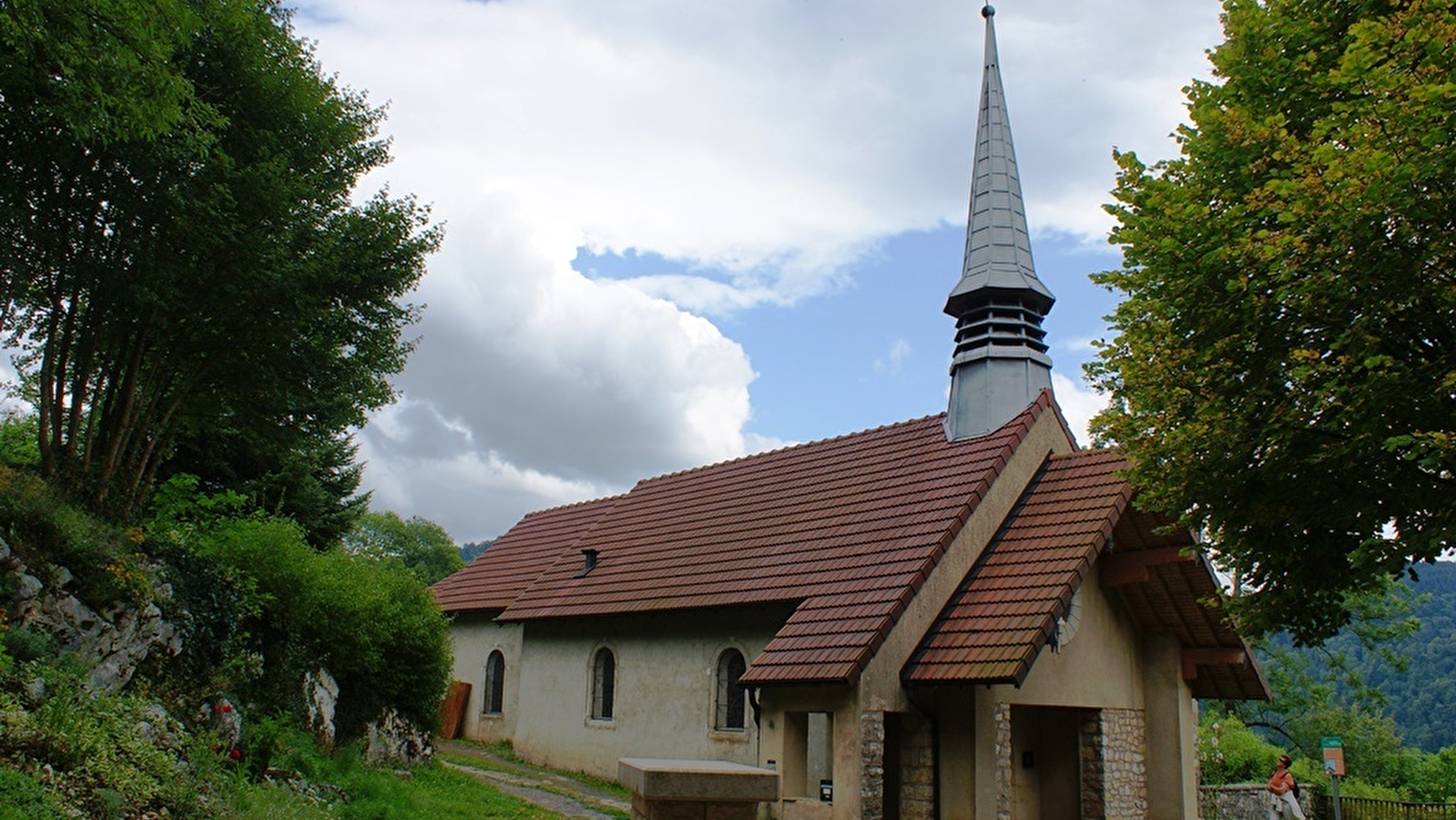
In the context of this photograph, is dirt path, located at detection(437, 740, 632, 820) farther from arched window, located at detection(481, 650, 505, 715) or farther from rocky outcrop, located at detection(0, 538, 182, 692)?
rocky outcrop, located at detection(0, 538, 182, 692)

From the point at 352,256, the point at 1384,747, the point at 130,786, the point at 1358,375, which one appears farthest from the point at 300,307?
the point at 1384,747

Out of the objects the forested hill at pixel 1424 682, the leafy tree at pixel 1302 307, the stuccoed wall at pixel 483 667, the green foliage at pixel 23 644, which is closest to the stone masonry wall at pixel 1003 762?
the leafy tree at pixel 1302 307

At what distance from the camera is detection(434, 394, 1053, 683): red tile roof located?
15469 mm

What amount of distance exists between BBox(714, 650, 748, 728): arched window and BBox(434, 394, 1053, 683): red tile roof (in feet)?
3.64

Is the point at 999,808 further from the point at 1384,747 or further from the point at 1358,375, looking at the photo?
the point at 1384,747

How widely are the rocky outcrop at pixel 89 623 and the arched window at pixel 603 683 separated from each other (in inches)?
419

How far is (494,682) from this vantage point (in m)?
24.3

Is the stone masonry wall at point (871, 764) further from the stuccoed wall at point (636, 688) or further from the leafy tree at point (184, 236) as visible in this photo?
the leafy tree at point (184, 236)

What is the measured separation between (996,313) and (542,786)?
1195cm

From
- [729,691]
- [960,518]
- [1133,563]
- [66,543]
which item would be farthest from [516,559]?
[66,543]

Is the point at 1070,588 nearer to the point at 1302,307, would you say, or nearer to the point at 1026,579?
the point at 1026,579

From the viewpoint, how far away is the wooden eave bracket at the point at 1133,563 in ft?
53.5

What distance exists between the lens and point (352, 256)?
48.3 feet

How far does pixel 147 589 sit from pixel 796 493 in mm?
12312
